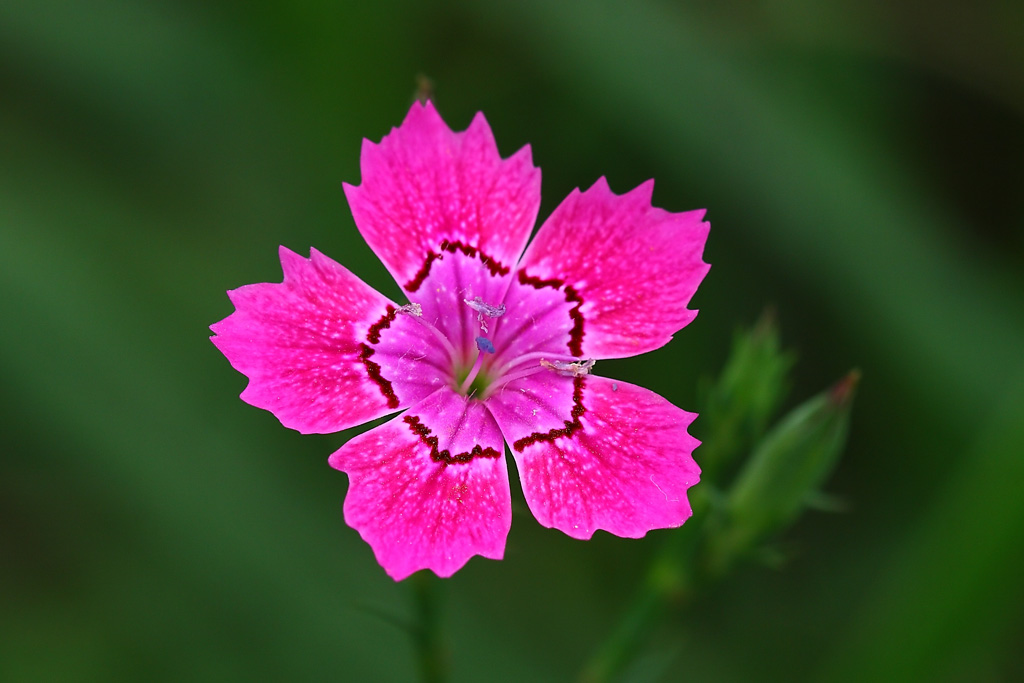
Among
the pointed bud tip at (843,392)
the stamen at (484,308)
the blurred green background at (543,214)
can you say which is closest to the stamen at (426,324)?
the stamen at (484,308)

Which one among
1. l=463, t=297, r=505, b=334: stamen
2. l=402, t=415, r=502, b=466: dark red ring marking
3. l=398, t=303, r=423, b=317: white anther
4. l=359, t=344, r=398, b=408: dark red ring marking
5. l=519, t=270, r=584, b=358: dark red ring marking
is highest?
l=519, t=270, r=584, b=358: dark red ring marking

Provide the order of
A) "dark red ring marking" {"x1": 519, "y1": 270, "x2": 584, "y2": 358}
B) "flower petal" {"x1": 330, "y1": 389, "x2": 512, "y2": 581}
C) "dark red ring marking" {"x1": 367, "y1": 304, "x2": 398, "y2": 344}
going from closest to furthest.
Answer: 1. "flower petal" {"x1": 330, "y1": 389, "x2": 512, "y2": 581}
2. "dark red ring marking" {"x1": 367, "y1": 304, "x2": 398, "y2": 344}
3. "dark red ring marking" {"x1": 519, "y1": 270, "x2": 584, "y2": 358}

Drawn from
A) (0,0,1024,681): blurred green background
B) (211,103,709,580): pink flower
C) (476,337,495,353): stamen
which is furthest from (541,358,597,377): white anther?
(0,0,1024,681): blurred green background

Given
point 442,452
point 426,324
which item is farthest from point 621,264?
point 442,452

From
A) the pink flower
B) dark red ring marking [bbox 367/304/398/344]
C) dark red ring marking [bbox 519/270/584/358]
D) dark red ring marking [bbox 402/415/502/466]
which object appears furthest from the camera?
dark red ring marking [bbox 519/270/584/358]

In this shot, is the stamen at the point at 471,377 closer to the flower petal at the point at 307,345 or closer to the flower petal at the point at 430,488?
the flower petal at the point at 430,488

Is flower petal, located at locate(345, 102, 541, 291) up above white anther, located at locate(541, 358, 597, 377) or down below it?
above

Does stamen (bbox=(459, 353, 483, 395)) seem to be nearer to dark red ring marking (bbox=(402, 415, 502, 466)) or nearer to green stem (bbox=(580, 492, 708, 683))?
dark red ring marking (bbox=(402, 415, 502, 466))
